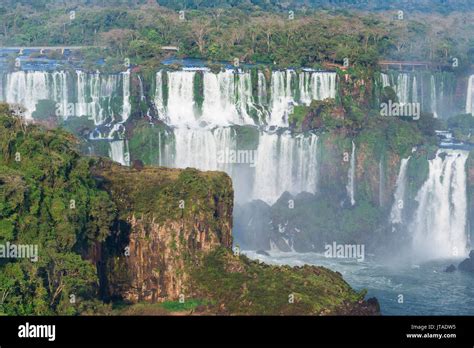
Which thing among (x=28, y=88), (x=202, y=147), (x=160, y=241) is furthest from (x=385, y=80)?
(x=160, y=241)

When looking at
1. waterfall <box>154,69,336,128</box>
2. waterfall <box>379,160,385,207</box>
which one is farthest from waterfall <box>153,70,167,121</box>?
waterfall <box>379,160,385,207</box>

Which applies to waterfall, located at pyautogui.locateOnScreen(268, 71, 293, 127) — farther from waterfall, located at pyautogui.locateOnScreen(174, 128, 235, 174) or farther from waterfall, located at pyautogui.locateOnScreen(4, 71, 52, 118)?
waterfall, located at pyautogui.locateOnScreen(4, 71, 52, 118)

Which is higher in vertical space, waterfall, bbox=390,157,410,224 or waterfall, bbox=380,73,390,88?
waterfall, bbox=380,73,390,88

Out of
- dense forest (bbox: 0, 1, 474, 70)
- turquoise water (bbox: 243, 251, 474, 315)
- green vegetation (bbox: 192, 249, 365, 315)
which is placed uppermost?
dense forest (bbox: 0, 1, 474, 70)

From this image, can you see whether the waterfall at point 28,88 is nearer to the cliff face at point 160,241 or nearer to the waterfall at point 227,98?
the waterfall at point 227,98
